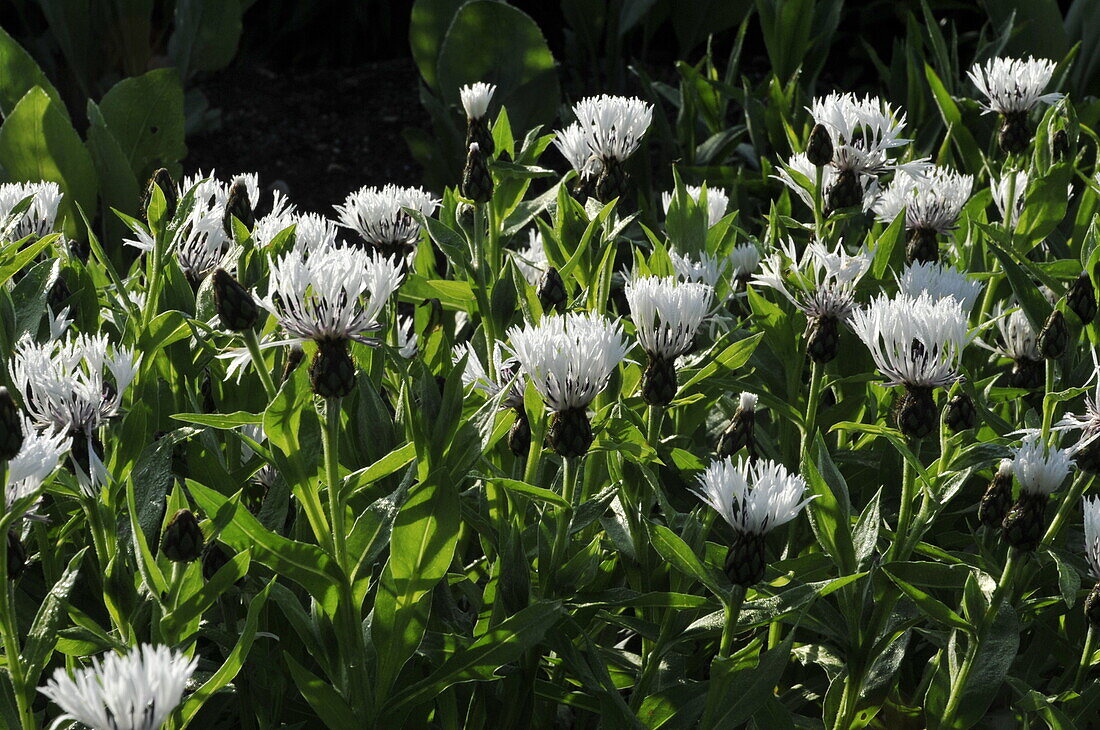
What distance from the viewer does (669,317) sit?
1432mm

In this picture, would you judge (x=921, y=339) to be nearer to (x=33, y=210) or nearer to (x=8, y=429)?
(x=8, y=429)

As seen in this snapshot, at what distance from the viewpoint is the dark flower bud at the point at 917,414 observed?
1.35 meters

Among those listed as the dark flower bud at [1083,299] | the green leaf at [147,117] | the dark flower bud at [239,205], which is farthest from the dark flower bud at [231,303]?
the green leaf at [147,117]

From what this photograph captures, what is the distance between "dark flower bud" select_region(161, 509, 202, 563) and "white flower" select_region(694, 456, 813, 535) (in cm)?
52

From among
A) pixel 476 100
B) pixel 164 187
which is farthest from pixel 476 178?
pixel 164 187

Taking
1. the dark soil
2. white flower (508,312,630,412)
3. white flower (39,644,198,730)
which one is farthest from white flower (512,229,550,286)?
the dark soil

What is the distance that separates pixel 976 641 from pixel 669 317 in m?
0.51

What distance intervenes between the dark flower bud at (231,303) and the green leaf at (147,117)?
90.9 inches

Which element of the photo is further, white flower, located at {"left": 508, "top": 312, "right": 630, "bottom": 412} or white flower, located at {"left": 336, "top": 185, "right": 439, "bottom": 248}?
white flower, located at {"left": 336, "top": 185, "right": 439, "bottom": 248}

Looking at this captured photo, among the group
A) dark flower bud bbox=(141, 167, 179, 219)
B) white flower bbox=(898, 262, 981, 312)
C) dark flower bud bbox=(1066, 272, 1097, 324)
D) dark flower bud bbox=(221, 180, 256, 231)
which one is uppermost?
dark flower bud bbox=(221, 180, 256, 231)

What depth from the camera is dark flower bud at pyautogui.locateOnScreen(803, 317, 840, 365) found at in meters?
1.59

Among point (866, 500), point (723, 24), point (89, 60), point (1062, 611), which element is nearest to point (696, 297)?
point (866, 500)

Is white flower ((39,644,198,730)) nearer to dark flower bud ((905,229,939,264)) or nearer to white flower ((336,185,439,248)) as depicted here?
white flower ((336,185,439,248))

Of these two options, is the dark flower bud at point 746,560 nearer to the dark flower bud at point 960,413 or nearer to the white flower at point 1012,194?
the dark flower bud at point 960,413
